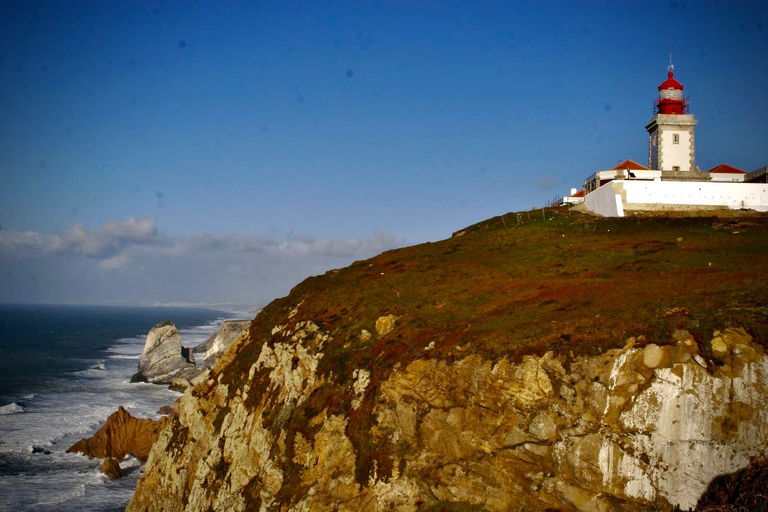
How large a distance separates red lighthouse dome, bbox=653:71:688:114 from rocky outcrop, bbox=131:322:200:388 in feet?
199

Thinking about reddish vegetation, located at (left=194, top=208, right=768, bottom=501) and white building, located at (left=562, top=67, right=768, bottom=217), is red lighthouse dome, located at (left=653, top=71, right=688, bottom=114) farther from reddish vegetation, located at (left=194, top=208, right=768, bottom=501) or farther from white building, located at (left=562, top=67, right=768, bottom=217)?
reddish vegetation, located at (left=194, top=208, right=768, bottom=501)

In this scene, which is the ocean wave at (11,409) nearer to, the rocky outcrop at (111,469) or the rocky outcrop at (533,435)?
the rocky outcrop at (111,469)

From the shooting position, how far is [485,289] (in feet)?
84.9

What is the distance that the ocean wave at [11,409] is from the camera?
164 feet

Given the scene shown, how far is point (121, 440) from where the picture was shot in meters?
39.7

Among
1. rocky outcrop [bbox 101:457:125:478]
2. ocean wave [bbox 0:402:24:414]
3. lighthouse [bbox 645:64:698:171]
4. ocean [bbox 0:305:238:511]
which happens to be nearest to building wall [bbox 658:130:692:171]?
lighthouse [bbox 645:64:698:171]

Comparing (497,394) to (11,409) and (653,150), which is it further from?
(11,409)

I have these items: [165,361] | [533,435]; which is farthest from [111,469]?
[165,361]

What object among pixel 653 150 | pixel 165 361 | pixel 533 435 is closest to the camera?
pixel 533 435

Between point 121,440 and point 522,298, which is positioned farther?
point 121,440

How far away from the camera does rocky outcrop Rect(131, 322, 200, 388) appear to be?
66125 mm

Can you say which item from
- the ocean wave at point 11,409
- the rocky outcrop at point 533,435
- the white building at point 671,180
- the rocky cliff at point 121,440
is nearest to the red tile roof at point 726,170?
the white building at point 671,180

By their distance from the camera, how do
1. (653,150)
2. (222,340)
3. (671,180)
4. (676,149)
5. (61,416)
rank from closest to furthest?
(671,180)
(676,149)
(653,150)
(61,416)
(222,340)

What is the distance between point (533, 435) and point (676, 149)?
133 feet
